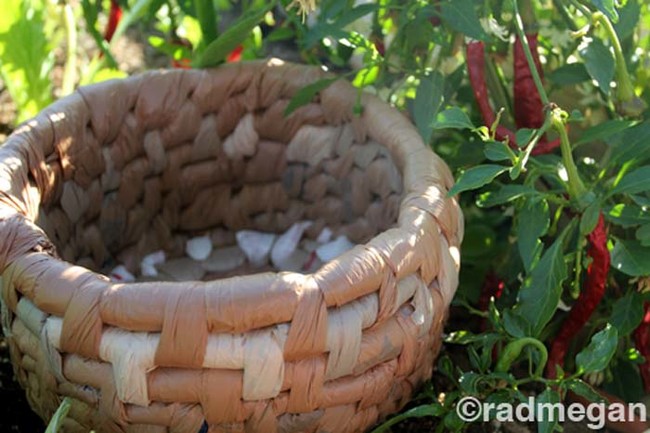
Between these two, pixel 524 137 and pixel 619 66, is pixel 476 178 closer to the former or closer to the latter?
pixel 524 137

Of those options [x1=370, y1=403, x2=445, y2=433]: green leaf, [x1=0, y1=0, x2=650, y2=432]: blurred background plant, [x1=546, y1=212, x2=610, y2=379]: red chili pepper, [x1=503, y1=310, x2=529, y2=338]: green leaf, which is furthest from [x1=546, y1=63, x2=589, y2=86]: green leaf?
[x1=370, y1=403, x2=445, y2=433]: green leaf

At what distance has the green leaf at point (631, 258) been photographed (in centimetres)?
110

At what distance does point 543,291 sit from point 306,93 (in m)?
0.42

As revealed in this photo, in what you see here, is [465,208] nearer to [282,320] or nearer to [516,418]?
[516,418]

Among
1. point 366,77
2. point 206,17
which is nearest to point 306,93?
point 366,77

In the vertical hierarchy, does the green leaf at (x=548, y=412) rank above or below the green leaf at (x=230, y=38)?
below

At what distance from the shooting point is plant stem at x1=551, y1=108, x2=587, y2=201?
3.44 feet

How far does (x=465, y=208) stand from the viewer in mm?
1493

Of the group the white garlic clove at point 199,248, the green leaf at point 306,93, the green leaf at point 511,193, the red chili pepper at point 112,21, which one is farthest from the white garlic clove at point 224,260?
the green leaf at point 511,193

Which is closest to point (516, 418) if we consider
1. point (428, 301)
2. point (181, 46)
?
point (428, 301)

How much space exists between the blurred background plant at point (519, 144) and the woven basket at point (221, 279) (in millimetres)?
61

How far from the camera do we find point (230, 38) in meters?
1.37

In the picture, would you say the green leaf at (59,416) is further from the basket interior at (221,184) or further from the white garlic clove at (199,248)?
the white garlic clove at (199,248)

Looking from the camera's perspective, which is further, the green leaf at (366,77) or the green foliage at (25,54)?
the green foliage at (25,54)
